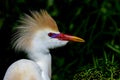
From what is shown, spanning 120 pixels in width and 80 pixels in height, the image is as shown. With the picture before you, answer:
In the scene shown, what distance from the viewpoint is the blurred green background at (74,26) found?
6.78 m

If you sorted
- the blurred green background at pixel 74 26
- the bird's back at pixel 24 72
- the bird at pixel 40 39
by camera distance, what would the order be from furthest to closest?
the blurred green background at pixel 74 26 → the bird at pixel 40 39 → the bird's back at pixel 24 72

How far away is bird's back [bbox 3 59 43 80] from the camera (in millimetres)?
4762

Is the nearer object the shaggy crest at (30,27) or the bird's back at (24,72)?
the bird's back at (24,72)

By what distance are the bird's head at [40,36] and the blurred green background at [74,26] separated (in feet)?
4.77

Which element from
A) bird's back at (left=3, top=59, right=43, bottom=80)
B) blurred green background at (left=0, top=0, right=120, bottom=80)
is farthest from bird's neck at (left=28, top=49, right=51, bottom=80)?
blurred green background at (left=0, top=0, right=120, bottom=80)

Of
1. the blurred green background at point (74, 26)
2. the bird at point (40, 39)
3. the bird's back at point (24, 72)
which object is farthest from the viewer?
the blurred green background at point (74, 26)

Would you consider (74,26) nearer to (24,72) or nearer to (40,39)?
(40,39)

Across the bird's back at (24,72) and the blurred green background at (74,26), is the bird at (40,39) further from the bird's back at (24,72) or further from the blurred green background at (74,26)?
the blurred green background at (74,26)

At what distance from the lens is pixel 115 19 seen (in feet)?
22.6

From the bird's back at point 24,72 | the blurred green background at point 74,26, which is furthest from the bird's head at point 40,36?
the blurred green background at point 74,26

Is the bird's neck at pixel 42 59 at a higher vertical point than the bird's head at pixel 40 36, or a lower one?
lower

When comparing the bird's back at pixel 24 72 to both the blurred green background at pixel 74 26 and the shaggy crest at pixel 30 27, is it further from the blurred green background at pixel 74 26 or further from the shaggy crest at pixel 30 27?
the blurred green background at pixel 74 26

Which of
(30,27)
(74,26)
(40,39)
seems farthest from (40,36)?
(74,26)

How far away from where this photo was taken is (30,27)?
520cm
